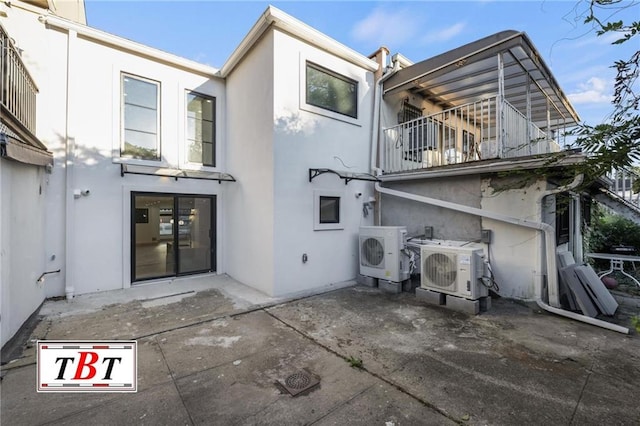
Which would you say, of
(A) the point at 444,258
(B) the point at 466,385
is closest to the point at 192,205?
(A) the point at 444,258

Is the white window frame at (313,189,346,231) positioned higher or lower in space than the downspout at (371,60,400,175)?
lower

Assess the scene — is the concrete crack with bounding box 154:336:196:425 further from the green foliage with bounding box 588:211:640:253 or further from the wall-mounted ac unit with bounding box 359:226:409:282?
the green foliage with bounding box 588:211:640:253

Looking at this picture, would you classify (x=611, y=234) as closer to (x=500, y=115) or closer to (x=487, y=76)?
(x=487, y=76)

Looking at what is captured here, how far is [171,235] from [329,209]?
366cm

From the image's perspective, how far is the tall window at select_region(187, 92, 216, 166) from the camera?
675 centimetres

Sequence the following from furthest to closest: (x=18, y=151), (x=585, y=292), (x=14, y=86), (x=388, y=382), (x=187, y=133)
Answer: (x=187, y=133) < (x=585, y=292) < (x=14, y=86) < (x=18, y=151) < (x=388, y=382)

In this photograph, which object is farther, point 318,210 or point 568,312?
point 318,210

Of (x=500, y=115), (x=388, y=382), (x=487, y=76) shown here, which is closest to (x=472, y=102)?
(x=487, y=76)

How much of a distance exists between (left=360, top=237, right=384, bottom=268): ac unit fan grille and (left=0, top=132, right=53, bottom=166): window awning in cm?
548

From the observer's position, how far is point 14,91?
379cm

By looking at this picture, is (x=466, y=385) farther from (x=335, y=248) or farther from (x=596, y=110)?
(x=335, y=248)

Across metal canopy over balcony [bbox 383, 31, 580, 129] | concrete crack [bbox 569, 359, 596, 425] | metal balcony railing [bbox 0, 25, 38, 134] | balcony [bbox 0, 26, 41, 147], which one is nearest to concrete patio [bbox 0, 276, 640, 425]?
concrete crack [bbox 569, 359, 596, 425]

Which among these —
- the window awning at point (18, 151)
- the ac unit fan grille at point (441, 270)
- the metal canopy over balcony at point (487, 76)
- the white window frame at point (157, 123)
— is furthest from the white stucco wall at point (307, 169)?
the window awning at point (18, 151)

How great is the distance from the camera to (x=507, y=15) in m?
3.31
